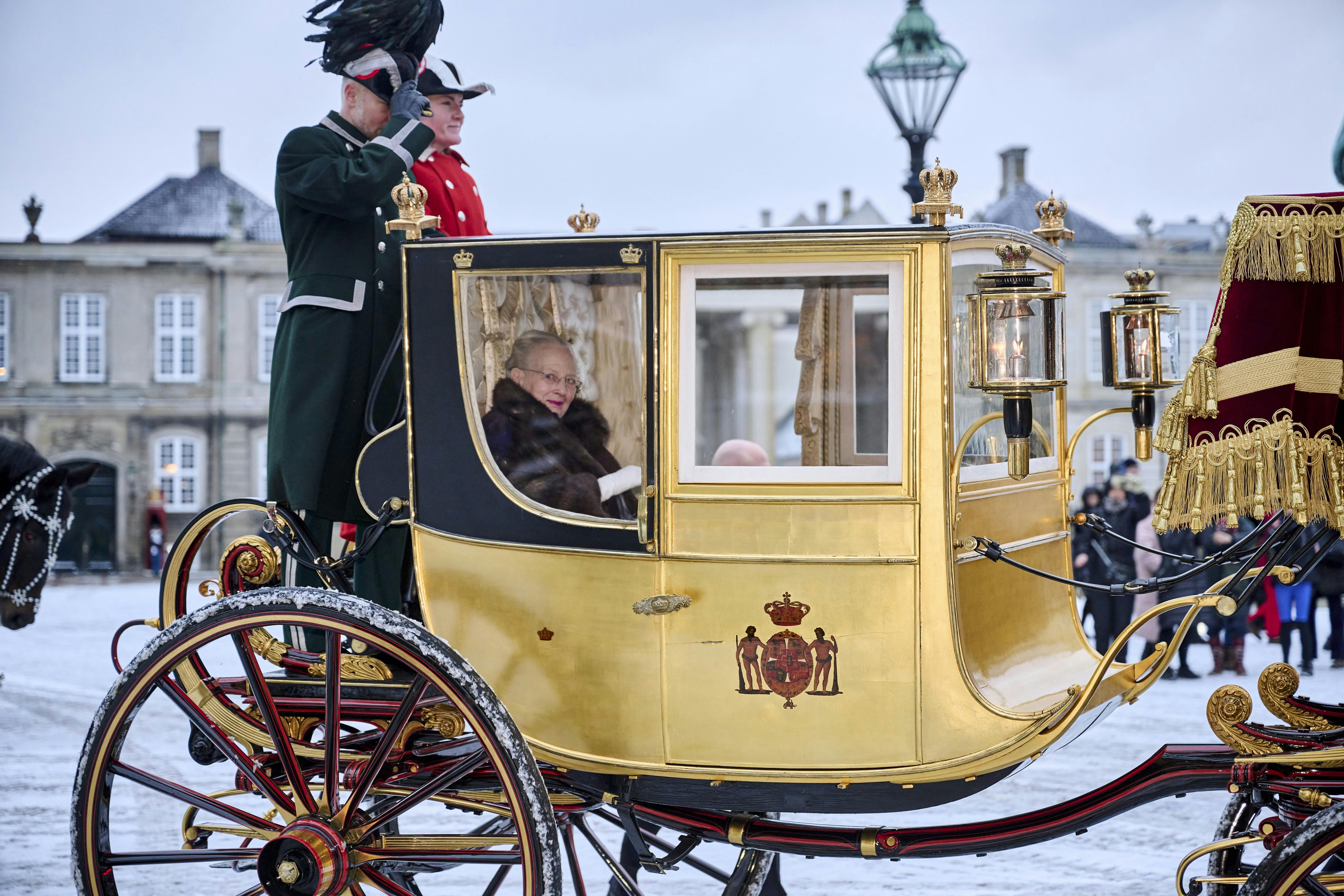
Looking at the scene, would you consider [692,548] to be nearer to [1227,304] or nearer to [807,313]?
[807,313]

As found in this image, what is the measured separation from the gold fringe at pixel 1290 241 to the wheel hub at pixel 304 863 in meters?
1.85

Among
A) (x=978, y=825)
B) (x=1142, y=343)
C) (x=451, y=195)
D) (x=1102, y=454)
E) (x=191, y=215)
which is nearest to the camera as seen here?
(x=978, y=825)

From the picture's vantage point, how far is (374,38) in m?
2.94

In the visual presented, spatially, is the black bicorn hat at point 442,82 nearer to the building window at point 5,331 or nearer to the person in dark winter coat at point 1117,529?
the person in dark winter coat at point 1117,529

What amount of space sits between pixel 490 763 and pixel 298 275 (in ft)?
4.15

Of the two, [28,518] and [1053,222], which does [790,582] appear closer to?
[1053,222]

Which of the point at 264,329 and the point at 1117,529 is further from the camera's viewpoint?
the point at 264,329

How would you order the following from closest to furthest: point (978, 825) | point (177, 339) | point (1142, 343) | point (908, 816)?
point (978, 825), point (1142, 343), point (908, 816), point (177, 339)

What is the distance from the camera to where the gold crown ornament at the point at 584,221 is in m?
3.12

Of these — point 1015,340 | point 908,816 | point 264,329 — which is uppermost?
point 264,329

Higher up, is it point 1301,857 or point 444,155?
point 444,155

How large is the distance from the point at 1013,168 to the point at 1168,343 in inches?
911

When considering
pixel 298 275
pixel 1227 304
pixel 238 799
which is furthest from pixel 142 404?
pixel 1227 304

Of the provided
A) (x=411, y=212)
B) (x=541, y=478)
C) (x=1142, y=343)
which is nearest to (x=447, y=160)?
(x=411, y=212)
